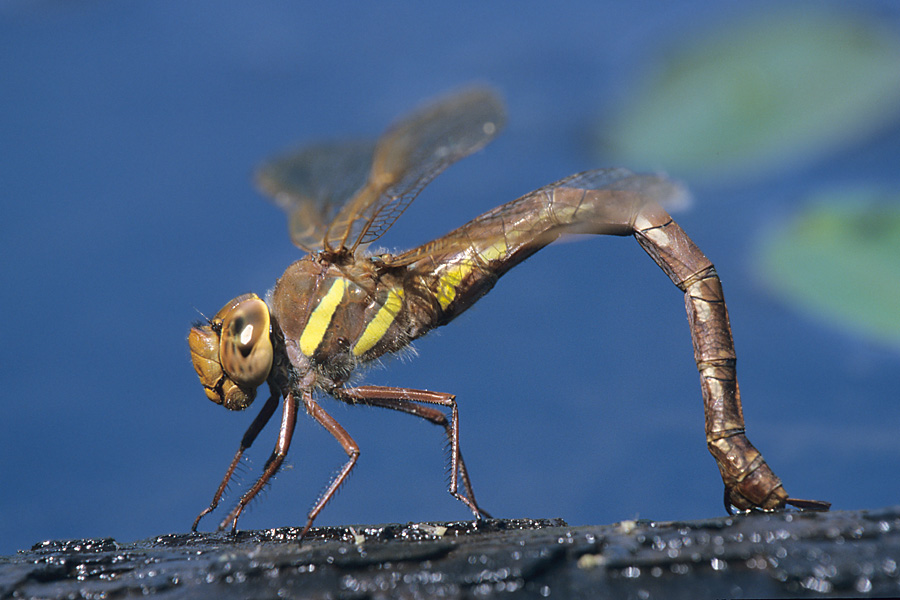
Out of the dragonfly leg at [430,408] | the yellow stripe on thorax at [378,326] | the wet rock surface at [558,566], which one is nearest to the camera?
the wet rock surface at [558,566]

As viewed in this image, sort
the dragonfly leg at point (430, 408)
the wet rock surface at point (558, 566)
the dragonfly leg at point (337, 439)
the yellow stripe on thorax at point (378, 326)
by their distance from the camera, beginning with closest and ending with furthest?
the wet rock surface at point (558, 566) → the dragonfly leg at point (337, 439) → the dragonfly leg at point (430, 408) → the yellow stripe on thorax at point (378, 326)

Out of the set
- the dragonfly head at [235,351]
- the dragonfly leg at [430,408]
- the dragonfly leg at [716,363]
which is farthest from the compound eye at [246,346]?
the dragonfly leg at [716,363]

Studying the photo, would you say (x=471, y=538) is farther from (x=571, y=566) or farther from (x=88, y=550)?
(x=88, y=550)

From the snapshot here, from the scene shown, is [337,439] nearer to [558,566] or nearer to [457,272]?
[457,272]

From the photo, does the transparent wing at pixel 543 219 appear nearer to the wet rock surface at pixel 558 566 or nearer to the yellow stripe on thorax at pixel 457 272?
the yellow stripe on thorax at pixel 457 272

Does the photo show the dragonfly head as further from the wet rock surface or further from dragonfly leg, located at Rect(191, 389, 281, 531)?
the wet rock surface

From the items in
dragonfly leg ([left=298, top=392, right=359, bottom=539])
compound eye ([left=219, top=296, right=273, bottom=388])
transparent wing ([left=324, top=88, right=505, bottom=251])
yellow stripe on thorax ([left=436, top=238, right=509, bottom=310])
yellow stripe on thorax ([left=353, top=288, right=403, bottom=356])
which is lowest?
dragonfly leg ([left=298, top=392, right=359, bottom=539])

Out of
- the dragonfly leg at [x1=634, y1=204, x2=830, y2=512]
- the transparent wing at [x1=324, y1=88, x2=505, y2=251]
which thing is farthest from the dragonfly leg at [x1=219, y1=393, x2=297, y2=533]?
the dragonfly leg at [x1=634, y1=204, x2=830, y2=512]
